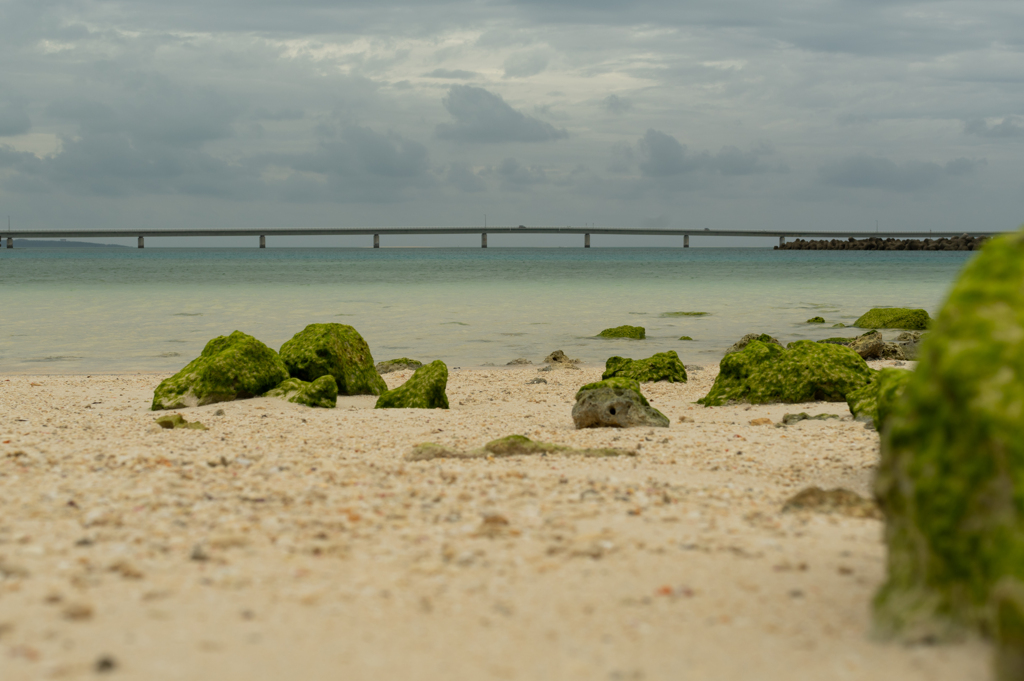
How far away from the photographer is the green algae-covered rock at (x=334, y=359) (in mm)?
9656

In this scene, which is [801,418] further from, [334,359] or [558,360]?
[558,360]

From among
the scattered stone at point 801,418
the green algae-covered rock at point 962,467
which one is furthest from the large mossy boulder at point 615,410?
the green algae-covered rock at point 962,467

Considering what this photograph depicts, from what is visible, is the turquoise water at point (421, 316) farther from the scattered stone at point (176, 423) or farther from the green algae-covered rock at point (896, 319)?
the scattered stone at point (176, 423)

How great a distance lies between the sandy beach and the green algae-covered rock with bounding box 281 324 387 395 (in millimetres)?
3433

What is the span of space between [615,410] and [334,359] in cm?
405

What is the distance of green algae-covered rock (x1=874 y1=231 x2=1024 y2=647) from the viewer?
224cm

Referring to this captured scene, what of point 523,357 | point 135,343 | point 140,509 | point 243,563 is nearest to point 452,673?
point 243,563

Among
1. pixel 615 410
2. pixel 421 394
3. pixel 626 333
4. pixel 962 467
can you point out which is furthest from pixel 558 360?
pixel 962 467

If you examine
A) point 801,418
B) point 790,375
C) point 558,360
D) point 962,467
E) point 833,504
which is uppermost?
point 962,467

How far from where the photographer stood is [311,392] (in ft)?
28.5

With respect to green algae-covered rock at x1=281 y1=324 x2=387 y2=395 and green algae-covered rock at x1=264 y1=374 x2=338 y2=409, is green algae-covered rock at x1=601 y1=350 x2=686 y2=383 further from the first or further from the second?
green algae-covered rock at x1=264 y1=374 x2=338 y2=409

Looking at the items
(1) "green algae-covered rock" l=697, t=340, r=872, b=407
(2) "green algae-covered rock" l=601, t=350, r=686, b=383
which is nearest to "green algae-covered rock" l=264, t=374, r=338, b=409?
(2) "green algae-covered rock" l=601, t=350, r=686, b=383

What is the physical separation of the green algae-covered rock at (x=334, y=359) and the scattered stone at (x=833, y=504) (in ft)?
21.0

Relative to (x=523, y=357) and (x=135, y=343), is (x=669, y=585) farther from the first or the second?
(x=135, y=343)
